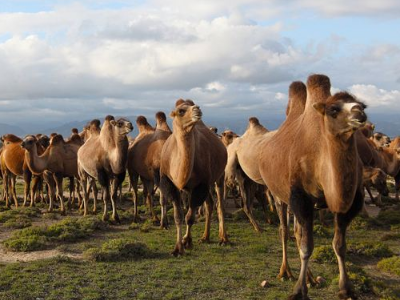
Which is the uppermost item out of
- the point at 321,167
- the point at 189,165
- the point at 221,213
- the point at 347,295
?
the point at 321,167

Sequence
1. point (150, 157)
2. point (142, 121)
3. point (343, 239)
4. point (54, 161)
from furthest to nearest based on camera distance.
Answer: point (54, 161) → point (142, 121) → point (150, 157) → point (343, 239)

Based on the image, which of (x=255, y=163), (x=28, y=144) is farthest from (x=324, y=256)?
(x=28, y=144)

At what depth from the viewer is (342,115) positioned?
16.1 feet

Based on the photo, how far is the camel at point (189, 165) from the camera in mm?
8828

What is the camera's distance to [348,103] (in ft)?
16.2

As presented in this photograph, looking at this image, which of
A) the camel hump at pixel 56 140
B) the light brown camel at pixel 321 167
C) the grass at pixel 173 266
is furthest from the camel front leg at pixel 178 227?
the camel hump at pixel 56 140

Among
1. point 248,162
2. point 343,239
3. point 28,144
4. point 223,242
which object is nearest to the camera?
point 343,239

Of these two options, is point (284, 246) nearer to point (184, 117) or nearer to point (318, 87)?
point (318, 87)

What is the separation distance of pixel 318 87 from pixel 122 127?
815 cm

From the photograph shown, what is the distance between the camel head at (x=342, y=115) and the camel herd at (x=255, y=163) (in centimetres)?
1

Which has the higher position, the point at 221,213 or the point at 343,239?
the point at 343,239

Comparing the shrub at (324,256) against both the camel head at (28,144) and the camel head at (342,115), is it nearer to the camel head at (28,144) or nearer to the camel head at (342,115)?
the camel head at (342,115)

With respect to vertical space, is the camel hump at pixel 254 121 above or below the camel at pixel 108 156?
above

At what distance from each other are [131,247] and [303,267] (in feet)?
14.1
